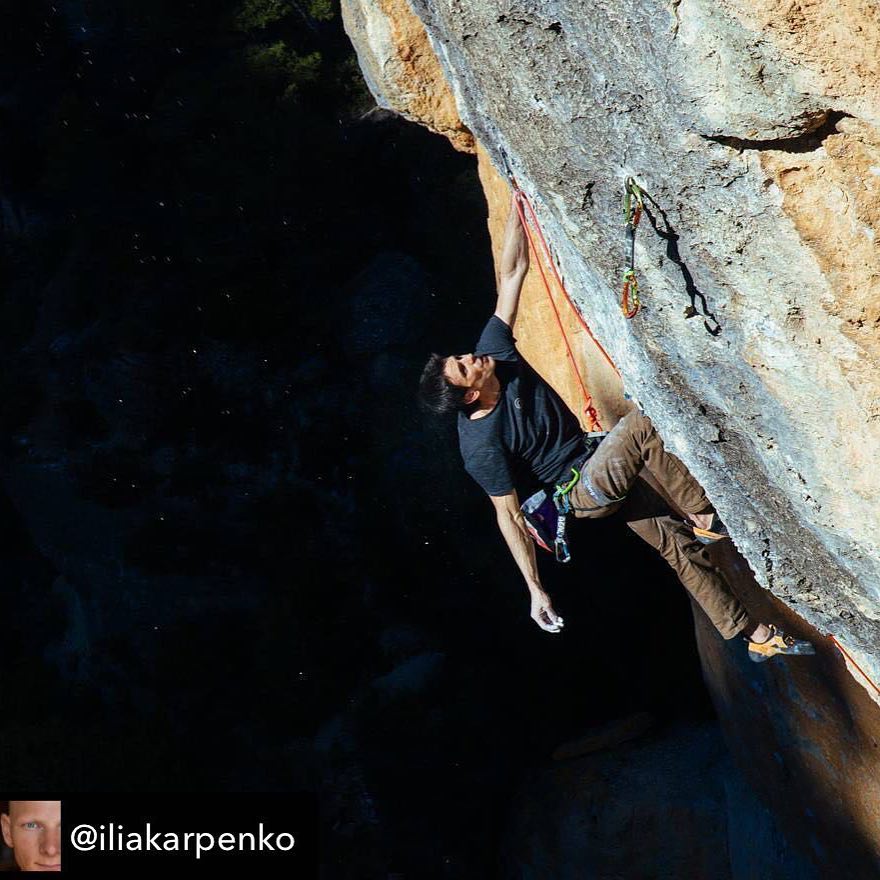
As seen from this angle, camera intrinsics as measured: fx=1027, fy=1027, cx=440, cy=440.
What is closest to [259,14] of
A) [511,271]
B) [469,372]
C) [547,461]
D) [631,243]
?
[511,271]

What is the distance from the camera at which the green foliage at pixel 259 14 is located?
1020 cm

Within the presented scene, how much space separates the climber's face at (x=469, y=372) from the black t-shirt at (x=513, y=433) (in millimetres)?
199

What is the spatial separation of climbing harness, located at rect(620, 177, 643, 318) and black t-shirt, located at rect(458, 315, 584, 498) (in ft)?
3.90

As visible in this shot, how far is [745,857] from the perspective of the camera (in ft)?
28.3

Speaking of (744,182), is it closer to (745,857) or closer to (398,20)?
(398,20)

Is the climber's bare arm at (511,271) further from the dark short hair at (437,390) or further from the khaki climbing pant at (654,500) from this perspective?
the khaki climbing pant at (654,500)

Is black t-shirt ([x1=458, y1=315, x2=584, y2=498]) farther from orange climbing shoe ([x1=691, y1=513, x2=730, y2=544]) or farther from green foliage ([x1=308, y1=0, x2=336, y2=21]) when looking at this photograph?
green foliage ([x1=308, y1=0, x2=336, y2=21])

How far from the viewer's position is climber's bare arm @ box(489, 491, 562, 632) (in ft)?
18.5

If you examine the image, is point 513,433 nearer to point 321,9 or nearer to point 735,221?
point 735,221

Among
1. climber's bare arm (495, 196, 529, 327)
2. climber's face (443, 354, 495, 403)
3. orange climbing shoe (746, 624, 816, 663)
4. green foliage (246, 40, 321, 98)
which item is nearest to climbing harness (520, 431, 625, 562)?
climber's face (443, 354, 495, 403)

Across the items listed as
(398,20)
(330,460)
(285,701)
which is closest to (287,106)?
(398,20)

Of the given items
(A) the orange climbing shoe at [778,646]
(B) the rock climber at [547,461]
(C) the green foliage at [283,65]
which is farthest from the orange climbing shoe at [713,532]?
(C) the green foliage at [283,65]

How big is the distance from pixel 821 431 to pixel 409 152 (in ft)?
23.4

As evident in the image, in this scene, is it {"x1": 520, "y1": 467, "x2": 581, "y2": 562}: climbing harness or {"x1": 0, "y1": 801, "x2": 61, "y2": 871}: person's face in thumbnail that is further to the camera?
{"x1": 0, "y1": 801, "x2": 61, "y2": 871}: person's face in thumbnail
